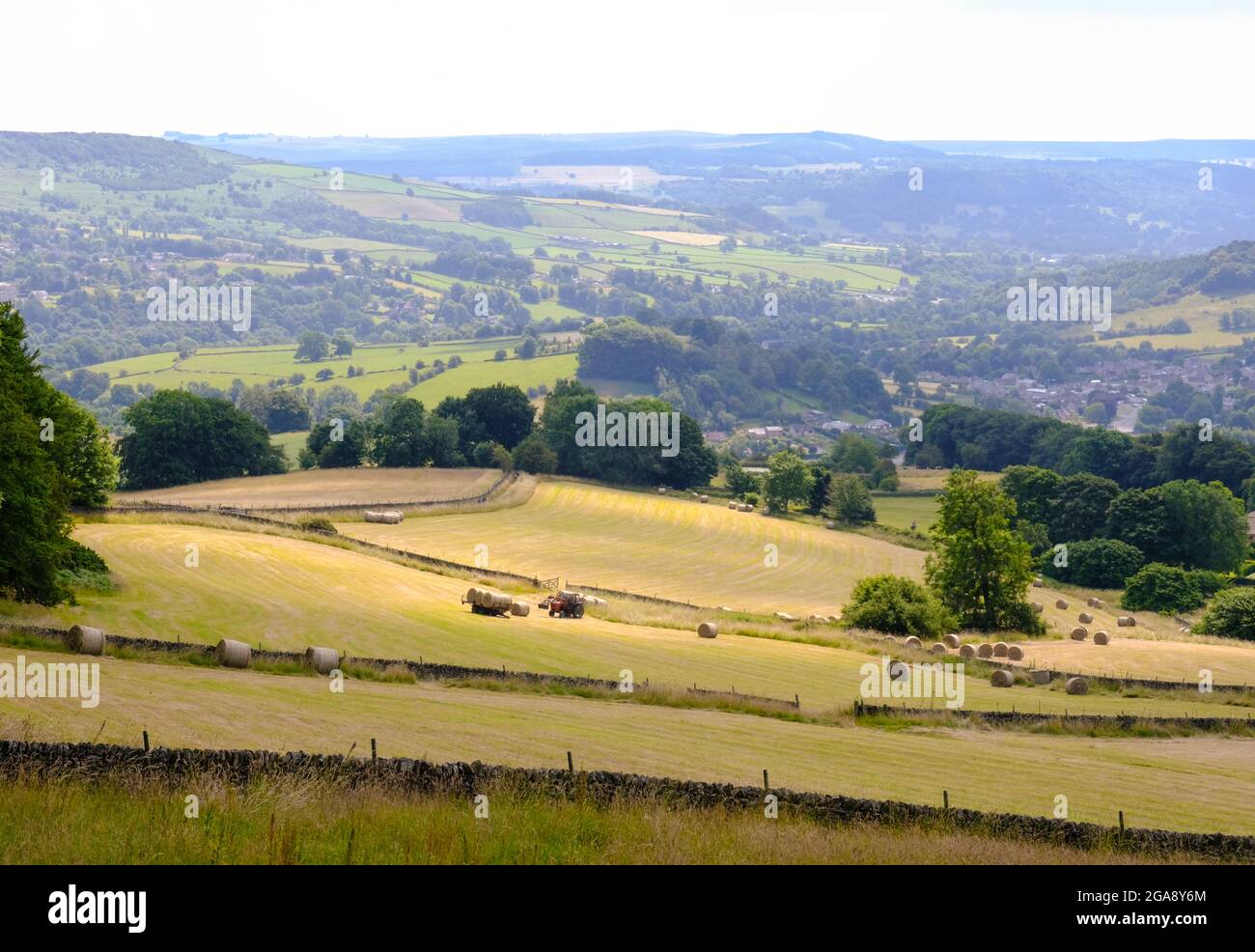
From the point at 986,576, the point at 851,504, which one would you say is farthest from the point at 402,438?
the point at 986,576

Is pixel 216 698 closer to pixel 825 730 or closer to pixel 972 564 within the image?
pixel 825 730

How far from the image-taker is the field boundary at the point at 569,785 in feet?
67.2

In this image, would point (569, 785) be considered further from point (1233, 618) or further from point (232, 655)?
point (1233, 618)

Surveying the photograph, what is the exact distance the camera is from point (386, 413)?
124250 mm

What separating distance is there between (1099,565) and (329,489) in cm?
5793

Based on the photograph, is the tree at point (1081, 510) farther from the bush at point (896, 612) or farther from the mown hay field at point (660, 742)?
the mown hay field at point (660, 742)

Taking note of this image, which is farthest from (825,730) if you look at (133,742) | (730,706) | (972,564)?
(972,564)

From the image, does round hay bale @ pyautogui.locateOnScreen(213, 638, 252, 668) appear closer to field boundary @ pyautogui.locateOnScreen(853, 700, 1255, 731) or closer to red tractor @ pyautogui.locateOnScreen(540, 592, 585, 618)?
field boundary @ pyautogui.locateOnScreen(853, 700, 1255, 731)

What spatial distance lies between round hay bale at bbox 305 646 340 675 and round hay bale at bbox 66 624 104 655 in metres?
5.54

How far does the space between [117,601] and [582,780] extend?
30.7 metres

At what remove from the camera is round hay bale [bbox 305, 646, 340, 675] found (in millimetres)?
38000

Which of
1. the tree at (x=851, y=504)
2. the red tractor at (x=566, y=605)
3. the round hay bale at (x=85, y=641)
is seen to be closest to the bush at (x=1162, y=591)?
the tree at (x=851, y=504)

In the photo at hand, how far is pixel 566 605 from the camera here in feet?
190

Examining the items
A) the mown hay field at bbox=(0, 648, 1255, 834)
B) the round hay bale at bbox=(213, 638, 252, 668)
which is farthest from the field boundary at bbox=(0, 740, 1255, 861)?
the round hay bale at bbox=(213, 638, 252, 668)
